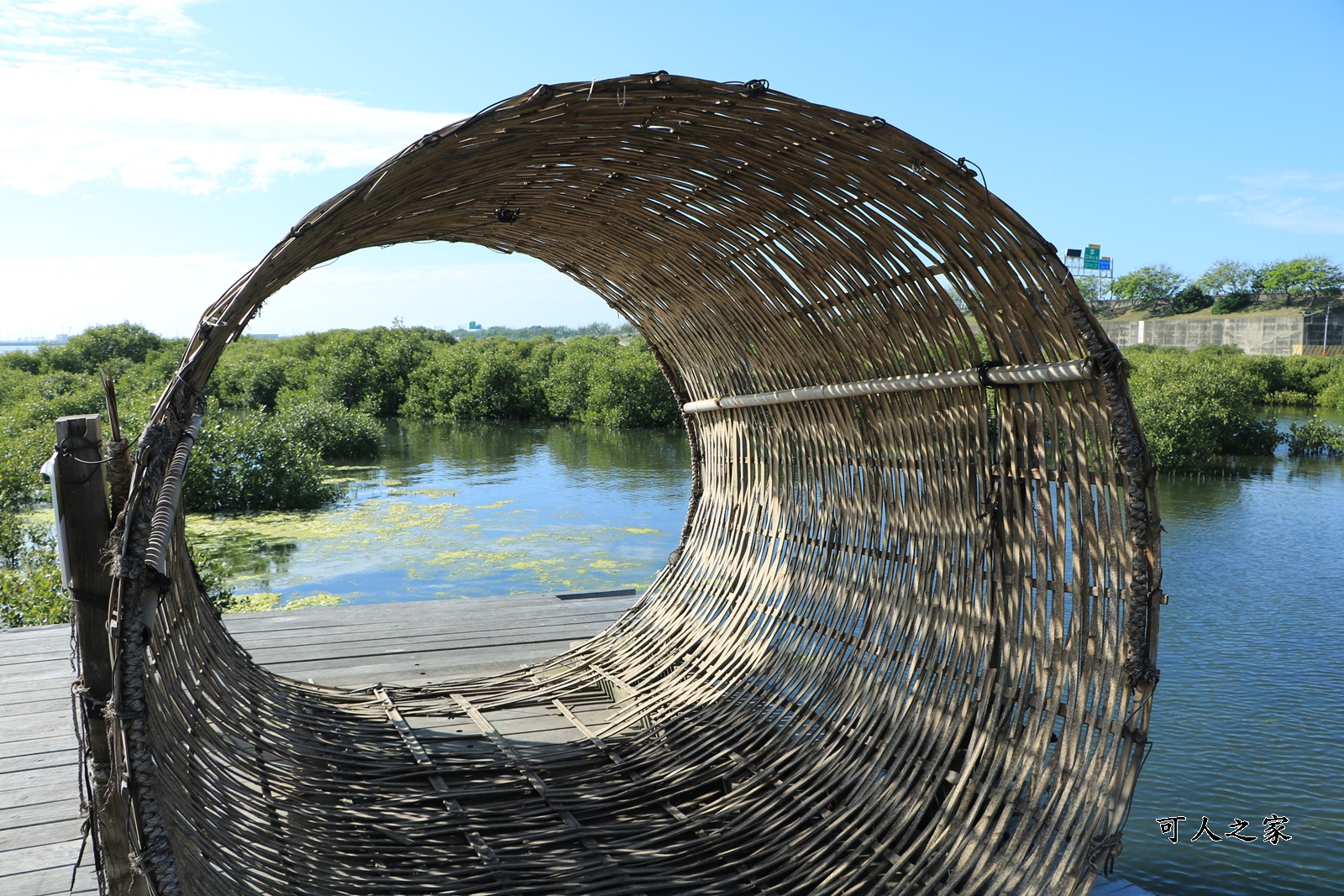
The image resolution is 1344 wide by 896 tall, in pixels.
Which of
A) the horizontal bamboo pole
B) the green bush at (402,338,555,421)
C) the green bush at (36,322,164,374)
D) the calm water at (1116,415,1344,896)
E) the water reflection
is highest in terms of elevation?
the green bush at (36,322,164,374)

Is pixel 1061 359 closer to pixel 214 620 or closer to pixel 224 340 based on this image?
pixel 224 340

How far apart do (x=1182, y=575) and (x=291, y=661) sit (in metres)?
6.97

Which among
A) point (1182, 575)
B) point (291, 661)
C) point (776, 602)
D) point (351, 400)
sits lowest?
point (1182, 575)

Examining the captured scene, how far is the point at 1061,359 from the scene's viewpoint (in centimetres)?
222

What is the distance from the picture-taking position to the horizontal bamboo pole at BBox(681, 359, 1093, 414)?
2178 mm

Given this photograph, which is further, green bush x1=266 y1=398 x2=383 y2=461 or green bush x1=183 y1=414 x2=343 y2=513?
green bush x1=266 y1=398 x2=383 y2=461

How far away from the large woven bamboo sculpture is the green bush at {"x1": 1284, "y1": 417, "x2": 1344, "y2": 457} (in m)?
14.4

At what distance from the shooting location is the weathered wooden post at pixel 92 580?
6.01ft

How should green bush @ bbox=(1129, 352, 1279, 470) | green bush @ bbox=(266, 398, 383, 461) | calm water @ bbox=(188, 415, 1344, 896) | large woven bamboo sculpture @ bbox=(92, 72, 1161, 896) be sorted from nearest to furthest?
1. large woven bamboo sculpture @ bbox=(92, 72, 1161, 896)
2. calm water @ bbox=(188, 415, 1344, 896)
3. green bush @ bbox=(1129, 352, 1279, 470)
4. green bush @ bbox=(266, 398, 383, 461)

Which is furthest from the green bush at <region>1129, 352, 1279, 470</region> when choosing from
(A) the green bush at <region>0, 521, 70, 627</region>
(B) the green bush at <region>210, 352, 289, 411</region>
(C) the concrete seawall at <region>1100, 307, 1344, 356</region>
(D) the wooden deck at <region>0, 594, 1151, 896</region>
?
(B) the green bush at <region>210, 352, 289, 411</region>

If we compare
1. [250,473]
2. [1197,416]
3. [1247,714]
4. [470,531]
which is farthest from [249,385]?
[1247,714]

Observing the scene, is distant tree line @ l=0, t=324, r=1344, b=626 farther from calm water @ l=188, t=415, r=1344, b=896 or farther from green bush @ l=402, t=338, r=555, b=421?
calm water @ l=188, t=415, r=1344, b=896

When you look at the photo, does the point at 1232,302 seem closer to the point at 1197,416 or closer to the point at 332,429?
the point at 1197,416

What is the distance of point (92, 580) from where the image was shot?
6.48 ft
